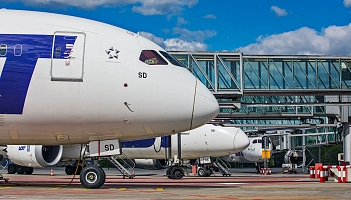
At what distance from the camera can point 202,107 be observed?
48.8ft

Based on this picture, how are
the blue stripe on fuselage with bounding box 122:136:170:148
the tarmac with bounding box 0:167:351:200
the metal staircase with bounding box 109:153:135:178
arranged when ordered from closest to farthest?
the tarmac with bounding box 0:167:351:200
the metal staircase with bounding box 109:153:135:178
the blue stripe on fuselage with bounding box 122:136:170:148

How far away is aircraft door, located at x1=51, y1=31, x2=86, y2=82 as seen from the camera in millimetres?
14203

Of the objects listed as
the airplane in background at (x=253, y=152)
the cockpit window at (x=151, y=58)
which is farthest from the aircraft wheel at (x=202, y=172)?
the cockpit window at (x=151, y=58)

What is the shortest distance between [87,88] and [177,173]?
45.6 ft

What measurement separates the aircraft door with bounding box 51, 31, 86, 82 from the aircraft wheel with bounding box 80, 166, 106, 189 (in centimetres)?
254

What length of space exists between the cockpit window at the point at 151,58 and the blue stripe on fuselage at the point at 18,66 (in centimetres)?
218

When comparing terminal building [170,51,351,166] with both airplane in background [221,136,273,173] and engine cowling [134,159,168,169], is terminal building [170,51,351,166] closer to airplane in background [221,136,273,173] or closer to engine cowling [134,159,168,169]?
engine cowling [134,159,168,169]

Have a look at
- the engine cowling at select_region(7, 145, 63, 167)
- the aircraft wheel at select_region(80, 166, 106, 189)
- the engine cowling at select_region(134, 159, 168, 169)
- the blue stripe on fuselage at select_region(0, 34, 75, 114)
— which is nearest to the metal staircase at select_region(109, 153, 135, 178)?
the engine cowling at select_region(134, 159, 168, 169)

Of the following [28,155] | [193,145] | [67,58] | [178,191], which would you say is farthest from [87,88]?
[193,145]

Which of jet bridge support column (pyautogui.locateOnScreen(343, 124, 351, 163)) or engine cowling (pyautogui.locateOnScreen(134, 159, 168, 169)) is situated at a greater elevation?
jet bridge support column (pyautogui.locateOnScreen(343, 124, 351, 163))

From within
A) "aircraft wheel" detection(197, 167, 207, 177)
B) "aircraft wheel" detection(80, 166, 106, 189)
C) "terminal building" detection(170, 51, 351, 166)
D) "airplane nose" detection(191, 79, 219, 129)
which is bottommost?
"aircraft wheel" detection(197, 167, 207, 177)

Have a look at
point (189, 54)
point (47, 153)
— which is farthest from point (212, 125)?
point (47, 153)

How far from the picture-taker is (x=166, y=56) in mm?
15359

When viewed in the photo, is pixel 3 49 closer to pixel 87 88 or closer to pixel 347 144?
pixel 87 88
